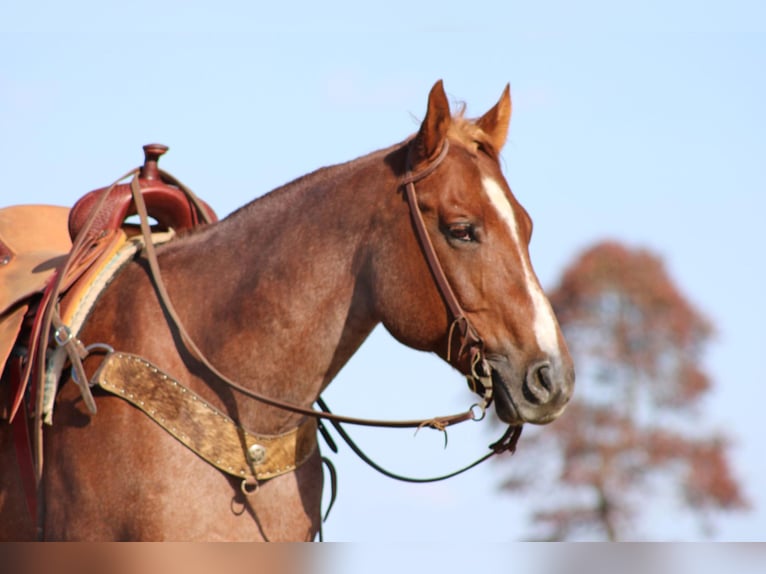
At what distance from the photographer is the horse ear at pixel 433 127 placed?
14.4 feet

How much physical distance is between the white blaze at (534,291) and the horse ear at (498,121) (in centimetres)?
42

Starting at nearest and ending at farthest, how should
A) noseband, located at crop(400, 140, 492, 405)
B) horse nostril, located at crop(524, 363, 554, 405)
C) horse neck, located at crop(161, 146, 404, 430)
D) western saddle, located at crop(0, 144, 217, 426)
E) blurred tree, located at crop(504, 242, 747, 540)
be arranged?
horse nostril, located at crop(524, 363, 554, 405)
noseband, located at crop(400, 140, 492, 405)
horse neck, located at crop(161, 146, 404, 430)
western saddle, located at crop(0, 144, 217, 426)
blurred tree, located at crop(504, 242, 747, 540)

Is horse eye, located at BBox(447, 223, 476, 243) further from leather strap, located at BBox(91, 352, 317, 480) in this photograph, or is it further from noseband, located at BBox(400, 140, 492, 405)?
leather strap, located at BBox(91, 352, 317, 480)

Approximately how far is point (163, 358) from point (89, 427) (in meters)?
0.38

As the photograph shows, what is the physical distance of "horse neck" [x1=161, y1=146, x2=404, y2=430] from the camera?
4.45 m

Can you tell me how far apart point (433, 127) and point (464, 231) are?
1.43ft

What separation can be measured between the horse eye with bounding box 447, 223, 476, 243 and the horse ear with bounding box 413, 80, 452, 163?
0.32m

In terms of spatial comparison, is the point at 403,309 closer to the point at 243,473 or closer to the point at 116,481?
the point at 243,473

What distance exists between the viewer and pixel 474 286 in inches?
167

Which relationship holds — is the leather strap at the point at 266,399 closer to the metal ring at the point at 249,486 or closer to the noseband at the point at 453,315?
the noseband at the point at 453,315

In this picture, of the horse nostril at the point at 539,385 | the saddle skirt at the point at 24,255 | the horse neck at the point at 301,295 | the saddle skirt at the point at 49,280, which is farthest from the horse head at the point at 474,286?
the saddle skirt at the point at 24,255

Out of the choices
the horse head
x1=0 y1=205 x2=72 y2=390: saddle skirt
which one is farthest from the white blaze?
x1=0 y1=205 x2=72 y2=390: saddle skirt

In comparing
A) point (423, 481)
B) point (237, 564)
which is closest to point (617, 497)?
point (423, 481)

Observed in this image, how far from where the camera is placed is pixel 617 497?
1509 cm
